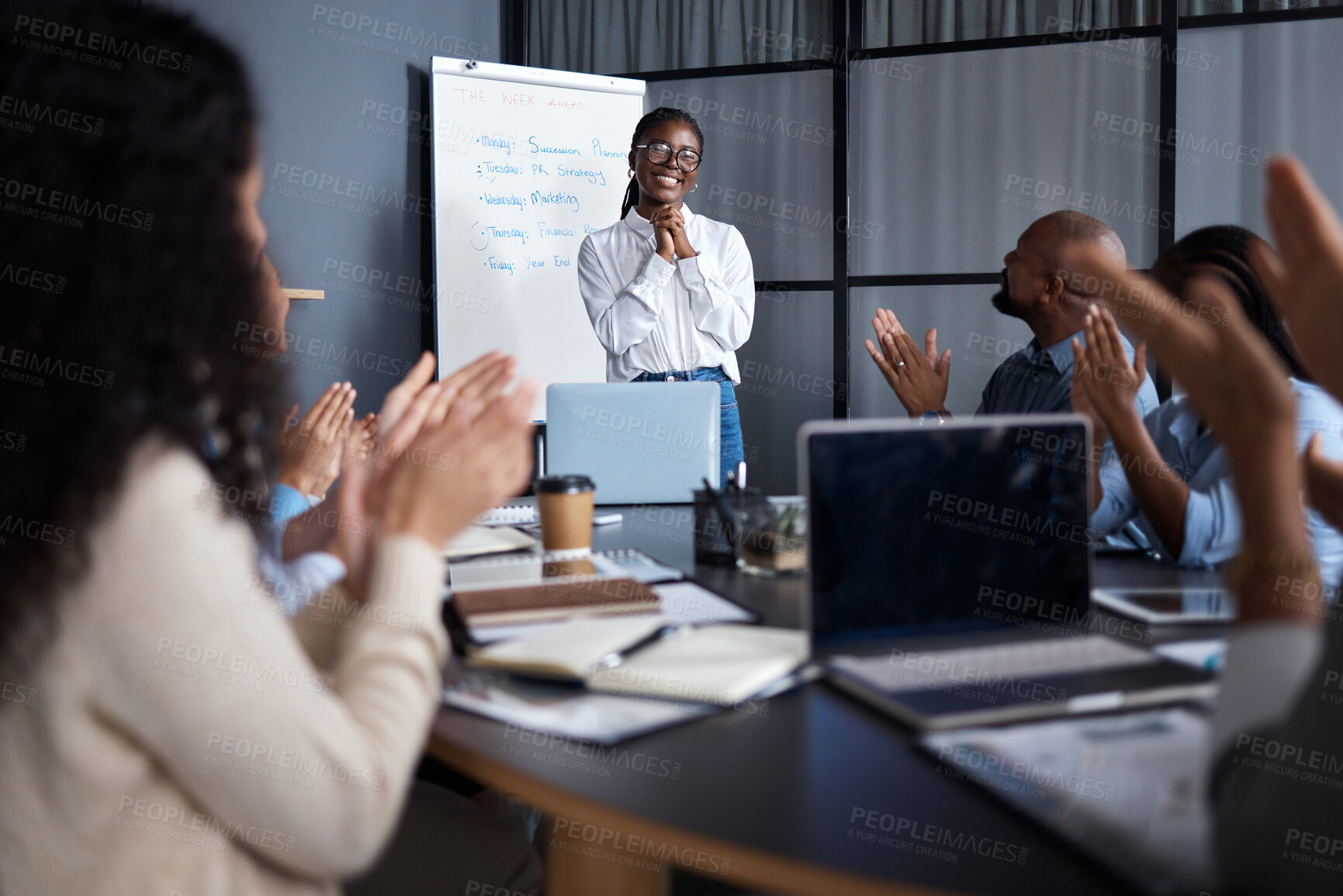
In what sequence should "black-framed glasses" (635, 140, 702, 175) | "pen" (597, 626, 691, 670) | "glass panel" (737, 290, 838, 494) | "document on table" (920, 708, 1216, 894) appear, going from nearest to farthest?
"document on table" (920, 708, 1216, 894) → "pen" (597, 626, 691, 670) → "black-framed glasses" (635, 140, 702, 175) → "glass panel" (737, 290, 838, 494)

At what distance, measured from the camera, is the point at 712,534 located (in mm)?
1379

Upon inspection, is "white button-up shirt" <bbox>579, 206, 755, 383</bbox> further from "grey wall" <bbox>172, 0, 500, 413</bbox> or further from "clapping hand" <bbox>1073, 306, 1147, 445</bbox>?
"clapping hand" <bbox>1073, 306, 1147, 445</bbox>

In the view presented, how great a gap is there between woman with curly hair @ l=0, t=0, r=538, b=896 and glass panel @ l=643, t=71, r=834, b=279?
3329 millimetres

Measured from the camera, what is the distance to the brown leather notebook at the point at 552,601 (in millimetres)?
1024

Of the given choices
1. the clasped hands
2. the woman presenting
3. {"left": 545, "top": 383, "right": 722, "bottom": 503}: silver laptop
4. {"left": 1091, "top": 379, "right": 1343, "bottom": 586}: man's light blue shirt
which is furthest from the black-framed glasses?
{"left": 1091, "top": 379, "right": 1343, "bottom": 586}: man's light blue shirt

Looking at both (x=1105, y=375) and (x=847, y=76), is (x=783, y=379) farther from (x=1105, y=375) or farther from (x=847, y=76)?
(x=1105, y=375)

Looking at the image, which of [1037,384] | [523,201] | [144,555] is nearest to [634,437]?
[1037,384]

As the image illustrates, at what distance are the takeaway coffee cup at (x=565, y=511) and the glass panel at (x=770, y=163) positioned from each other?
2.72 metres

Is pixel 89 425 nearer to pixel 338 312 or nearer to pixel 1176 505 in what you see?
pixel 1176 505

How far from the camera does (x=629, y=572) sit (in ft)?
4.16

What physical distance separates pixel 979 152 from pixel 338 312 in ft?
8.02

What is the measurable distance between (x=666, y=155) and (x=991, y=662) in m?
2.49

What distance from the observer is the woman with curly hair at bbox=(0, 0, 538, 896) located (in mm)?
636

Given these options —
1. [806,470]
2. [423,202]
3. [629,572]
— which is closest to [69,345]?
[806,470]
